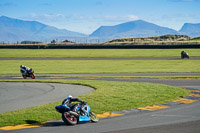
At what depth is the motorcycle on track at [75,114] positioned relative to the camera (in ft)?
43.5

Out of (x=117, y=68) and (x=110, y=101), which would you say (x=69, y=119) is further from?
(x=117, y=68)

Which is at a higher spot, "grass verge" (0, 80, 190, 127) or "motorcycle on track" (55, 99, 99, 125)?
"motorcycle on track" (55, 99, 99, 125)

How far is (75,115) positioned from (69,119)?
10.3 inches

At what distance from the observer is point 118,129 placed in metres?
12.7

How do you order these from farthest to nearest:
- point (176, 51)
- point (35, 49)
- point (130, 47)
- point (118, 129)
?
point (35, 49), point (130, 47), point (176, 51), point (118, 129)

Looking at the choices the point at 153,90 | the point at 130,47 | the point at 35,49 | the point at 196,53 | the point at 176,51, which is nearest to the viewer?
the point at 153,90

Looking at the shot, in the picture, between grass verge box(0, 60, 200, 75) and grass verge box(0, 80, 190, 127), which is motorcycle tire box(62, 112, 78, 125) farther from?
grass verge box(0, 60, 200, 75)

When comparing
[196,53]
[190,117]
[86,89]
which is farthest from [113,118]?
[196,53]

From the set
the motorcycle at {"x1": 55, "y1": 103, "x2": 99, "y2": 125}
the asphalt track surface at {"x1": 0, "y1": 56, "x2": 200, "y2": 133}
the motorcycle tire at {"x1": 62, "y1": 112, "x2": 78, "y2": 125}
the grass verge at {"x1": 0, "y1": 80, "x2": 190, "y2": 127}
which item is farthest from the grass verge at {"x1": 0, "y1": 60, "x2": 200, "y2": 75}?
the motorcycle tire at {"x1": 62, "y1": 112, "x2": 78, "y2": 125}

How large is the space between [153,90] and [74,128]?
10.8 meters

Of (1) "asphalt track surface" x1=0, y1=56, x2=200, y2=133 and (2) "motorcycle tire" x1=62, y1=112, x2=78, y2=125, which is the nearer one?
(1) "asphalt track surface" x1=0, y1=56, x2=200, y2=133

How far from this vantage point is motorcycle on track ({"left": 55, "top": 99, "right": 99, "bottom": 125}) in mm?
13250

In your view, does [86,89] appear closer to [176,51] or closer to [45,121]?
[45,121]

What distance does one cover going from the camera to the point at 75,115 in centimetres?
1338
